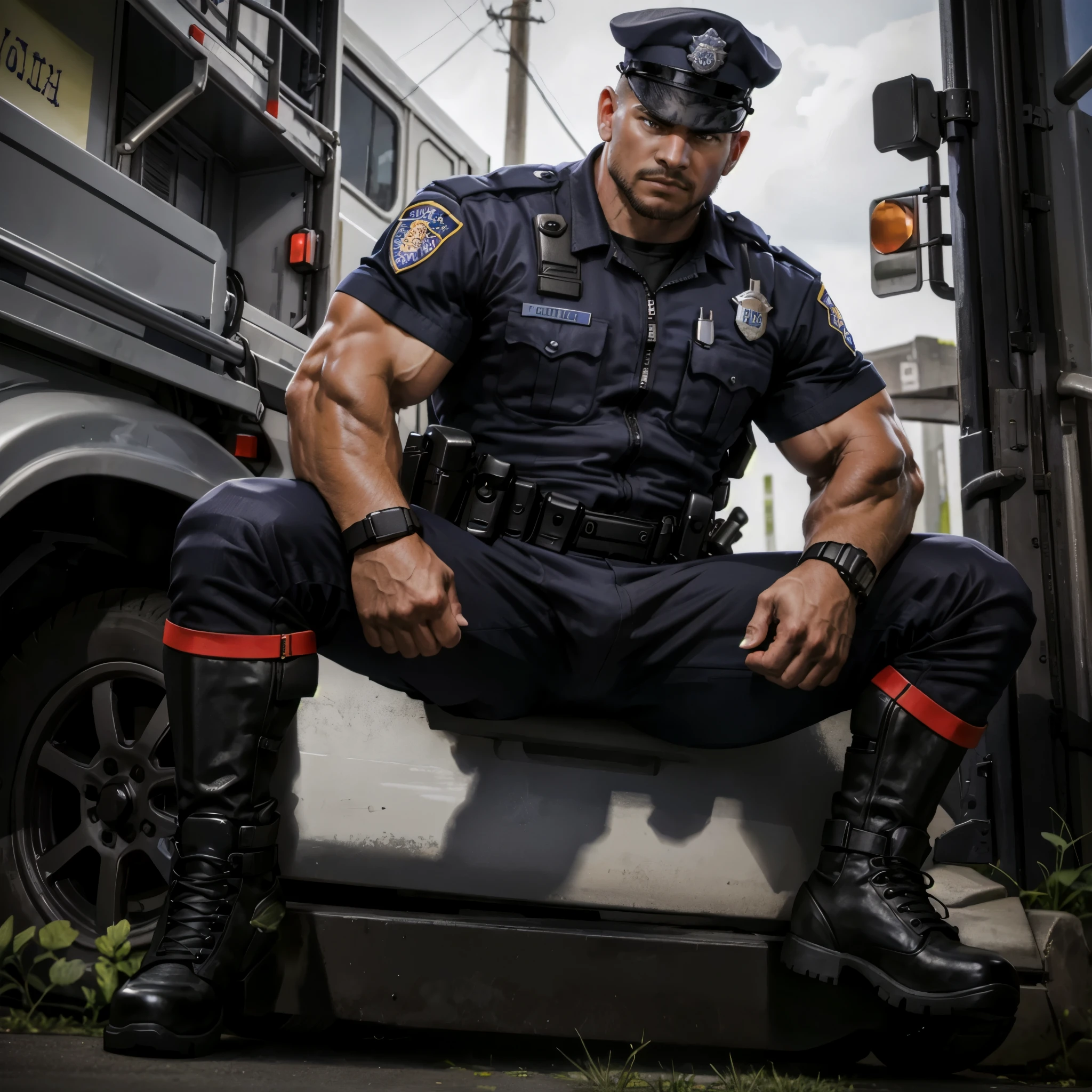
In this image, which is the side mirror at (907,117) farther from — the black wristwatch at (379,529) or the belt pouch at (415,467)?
the black wristwatch at (379,529)

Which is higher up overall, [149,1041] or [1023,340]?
[1023,340]

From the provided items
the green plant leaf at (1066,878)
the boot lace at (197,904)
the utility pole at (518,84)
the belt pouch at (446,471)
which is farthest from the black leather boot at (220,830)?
the utility pole at (518,84)

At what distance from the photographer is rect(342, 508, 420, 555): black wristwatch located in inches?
67.4

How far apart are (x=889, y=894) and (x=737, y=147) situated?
143 cm

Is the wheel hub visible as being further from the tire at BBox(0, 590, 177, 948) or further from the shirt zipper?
the shirt zipper

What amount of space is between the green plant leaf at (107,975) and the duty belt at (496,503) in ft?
3.15

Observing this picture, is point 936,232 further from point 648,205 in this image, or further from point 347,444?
point 347,444

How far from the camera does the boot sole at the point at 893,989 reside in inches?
63.0

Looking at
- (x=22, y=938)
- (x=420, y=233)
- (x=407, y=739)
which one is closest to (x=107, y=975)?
(x=22, y=938)

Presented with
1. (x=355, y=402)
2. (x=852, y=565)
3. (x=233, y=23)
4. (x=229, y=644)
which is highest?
(x=233, y=23)

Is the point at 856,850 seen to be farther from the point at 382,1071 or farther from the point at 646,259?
the point at 646,259

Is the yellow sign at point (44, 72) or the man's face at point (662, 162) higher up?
the yellow sign at point (44, 72)

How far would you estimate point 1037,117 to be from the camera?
2.82 m

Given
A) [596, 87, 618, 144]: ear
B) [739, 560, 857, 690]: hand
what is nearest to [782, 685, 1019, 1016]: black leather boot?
[739, 560, 857, 690]: hand
